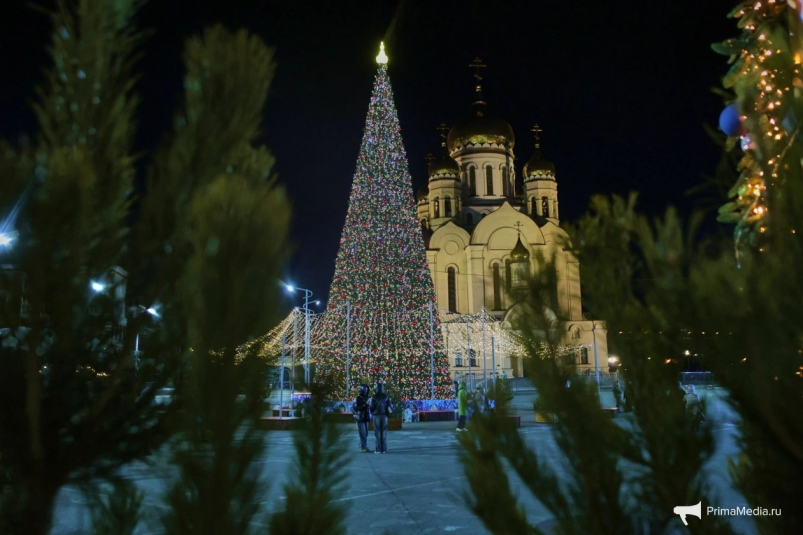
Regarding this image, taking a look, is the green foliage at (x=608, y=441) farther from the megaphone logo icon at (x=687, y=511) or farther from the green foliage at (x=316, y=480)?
the green foliage at (x=316, y=480)

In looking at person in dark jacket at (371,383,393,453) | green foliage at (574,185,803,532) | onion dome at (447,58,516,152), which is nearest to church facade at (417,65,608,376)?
onion dome at (447,58,516,152)

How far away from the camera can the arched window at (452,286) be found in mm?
46812

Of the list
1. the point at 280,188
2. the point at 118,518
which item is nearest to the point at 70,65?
the point at 280,188

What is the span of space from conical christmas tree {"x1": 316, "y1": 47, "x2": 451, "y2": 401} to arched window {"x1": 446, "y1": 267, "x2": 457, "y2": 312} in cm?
2390

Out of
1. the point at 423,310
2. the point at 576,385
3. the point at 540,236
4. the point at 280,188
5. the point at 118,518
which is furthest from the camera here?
the point at 540,236

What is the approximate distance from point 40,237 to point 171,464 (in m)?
0.57

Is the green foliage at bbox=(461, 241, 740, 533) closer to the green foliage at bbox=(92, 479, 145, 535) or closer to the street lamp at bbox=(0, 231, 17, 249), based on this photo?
the green foliage at bbox=(92, 479, 145, 535)

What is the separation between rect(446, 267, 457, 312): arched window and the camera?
46812 millimetres

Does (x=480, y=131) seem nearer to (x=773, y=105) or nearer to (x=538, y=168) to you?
(x=538, y=168)

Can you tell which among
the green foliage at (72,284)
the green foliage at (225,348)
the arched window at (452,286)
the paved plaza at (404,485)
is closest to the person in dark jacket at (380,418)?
the paved plaza at (404,485)

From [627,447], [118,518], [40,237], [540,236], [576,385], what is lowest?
[118,518]

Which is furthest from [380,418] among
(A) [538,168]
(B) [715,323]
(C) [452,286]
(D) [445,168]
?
(A) [538,168]

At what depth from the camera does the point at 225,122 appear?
1.67m

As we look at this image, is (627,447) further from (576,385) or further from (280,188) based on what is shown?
(280,188)
